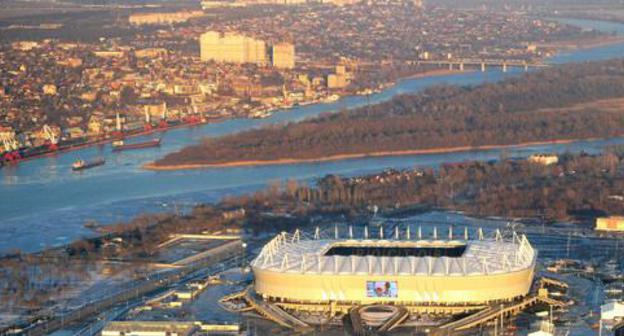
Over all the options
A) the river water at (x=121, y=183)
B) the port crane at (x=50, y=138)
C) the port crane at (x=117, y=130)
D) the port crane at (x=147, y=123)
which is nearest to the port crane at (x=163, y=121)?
the port crane at (x=147, y=123)

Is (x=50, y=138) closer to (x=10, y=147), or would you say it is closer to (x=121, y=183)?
(x=10, y=147)

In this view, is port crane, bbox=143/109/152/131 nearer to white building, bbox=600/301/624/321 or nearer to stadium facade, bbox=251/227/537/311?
stadium facade, bbox=251/227/537/311

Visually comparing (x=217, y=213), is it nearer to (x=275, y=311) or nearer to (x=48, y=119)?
(x=275, y=311)

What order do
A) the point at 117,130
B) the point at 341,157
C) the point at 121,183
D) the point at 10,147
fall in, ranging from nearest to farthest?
the point at 121,183 < the point at 341,157 < the point at 10,147 < the point at 117,130

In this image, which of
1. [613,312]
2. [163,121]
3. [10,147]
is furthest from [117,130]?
[613,312]

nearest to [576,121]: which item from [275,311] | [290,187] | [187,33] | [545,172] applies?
[545,172]

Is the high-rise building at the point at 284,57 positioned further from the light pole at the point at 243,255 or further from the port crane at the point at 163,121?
the light pole at the point at 243,255

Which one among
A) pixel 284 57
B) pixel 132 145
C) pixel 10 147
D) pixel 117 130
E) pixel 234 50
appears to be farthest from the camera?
pixel 234 50

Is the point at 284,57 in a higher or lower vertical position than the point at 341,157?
lower
